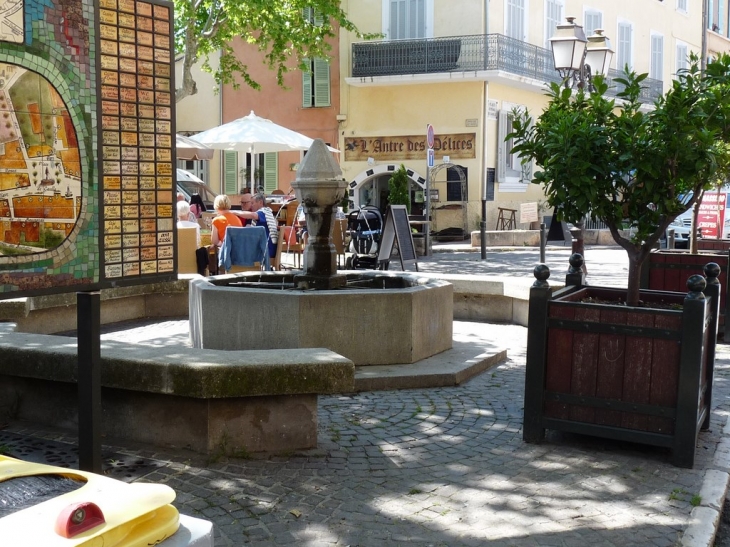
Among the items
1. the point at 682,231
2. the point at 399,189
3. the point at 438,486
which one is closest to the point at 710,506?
the point at 438,486

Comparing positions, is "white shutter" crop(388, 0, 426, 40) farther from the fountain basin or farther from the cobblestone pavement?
the cobblestone pavement

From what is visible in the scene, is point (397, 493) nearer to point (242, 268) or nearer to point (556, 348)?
point (556, 348)

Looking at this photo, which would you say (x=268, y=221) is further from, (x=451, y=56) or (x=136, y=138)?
(x=451, y=56)

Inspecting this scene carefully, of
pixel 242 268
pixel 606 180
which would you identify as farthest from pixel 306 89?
pixel 606 180

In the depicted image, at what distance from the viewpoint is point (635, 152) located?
5.76 meters

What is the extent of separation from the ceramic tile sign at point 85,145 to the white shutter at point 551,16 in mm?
27551

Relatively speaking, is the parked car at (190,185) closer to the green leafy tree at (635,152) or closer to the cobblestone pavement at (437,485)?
the cobblestone pavement at (437,485)

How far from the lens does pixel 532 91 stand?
29.8m

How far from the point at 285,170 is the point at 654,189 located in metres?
25.6

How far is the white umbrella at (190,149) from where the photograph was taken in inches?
744

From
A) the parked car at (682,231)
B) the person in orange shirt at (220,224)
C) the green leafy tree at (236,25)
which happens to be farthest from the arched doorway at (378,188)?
the person in orange shirt at (220,224)

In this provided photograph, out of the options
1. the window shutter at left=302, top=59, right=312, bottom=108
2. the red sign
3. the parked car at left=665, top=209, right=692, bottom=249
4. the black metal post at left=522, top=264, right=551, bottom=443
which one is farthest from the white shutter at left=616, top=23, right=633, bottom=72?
the black metal post at left=522, top=264, right=551, bottom=443

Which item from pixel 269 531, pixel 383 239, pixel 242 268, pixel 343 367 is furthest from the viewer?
pixel 383 239

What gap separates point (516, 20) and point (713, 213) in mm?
13433
